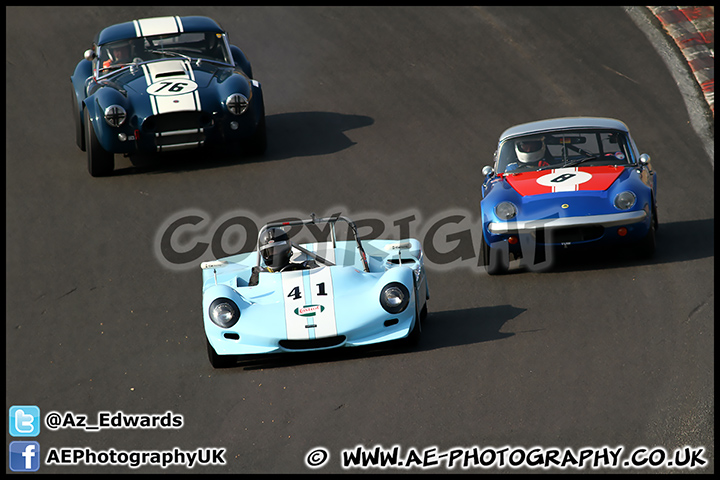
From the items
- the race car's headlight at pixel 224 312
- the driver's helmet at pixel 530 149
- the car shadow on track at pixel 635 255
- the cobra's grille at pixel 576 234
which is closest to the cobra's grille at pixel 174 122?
the driver's helmet at pixel 530 149

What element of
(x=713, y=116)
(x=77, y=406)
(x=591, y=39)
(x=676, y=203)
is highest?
(x=591, y=39)

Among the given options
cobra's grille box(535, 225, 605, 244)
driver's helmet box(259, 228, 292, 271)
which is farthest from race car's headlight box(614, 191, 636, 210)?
driver's helmet box(259, 228, 292, 271)

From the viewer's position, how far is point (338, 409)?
24.6 feet

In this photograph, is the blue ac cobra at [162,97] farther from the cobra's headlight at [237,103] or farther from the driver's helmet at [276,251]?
the driver's helmet at [276,251]

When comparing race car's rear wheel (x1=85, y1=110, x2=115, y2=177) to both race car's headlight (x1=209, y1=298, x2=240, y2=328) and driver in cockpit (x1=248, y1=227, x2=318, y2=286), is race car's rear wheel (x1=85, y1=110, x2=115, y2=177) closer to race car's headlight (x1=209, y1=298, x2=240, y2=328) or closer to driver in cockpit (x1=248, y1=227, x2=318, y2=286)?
driver in cockpit (x1=248, y1=227, x2=318, y2=286)

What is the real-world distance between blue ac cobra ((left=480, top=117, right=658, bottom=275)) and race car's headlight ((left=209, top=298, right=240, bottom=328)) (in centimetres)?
298

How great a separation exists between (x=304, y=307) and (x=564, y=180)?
3434 mm

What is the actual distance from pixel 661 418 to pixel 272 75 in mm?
10940

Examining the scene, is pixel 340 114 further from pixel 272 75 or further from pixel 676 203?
pixel 676 203

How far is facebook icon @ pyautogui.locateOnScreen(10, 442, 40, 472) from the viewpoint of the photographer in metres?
7.00

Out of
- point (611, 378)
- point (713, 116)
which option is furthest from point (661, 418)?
point (713, 116)

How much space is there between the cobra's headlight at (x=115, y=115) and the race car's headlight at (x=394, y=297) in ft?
18.5

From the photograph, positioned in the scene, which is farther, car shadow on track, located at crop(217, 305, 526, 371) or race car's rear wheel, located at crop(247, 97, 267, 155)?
race car's rear wheel, located at crop(247, 97, 267, 155)

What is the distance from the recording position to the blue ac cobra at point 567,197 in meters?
9.88
